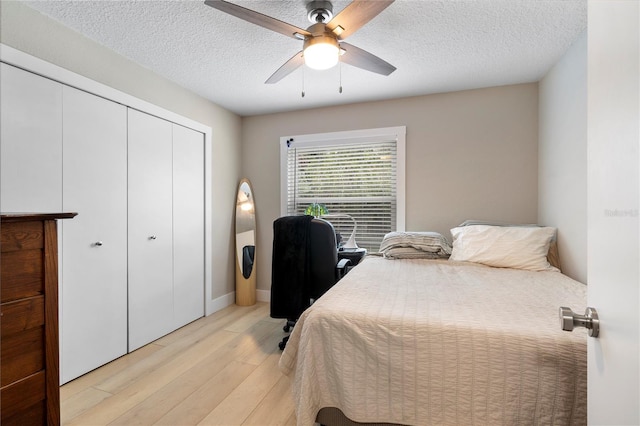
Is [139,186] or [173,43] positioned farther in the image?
[139,186]

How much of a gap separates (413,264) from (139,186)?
7.96ft

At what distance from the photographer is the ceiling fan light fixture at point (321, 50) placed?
167cm

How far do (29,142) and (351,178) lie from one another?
280cm

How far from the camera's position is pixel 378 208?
350 cm

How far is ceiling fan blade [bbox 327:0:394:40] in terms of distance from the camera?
1.43 metres

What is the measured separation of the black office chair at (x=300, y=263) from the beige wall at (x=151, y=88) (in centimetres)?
139

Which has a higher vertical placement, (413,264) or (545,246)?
(545,246)

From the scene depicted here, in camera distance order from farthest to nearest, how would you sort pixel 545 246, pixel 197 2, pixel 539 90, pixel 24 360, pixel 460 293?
pixel 539 90 < pixel 545 246 < pixel 197 2 < pixel 460 293 < pixel 24 360

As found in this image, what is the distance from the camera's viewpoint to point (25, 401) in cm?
113

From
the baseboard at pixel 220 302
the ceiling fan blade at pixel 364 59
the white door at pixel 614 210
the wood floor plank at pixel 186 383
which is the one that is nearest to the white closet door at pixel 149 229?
the baseboard at pixel 220 302

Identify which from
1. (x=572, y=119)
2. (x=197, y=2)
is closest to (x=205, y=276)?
(x=197, y=2)

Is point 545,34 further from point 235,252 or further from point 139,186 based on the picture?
point 235,252

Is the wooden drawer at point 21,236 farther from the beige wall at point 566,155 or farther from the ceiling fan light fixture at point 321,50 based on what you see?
the beige wall at point 566,155

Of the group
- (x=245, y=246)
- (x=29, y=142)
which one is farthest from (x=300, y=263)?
(x=29, y=142)
